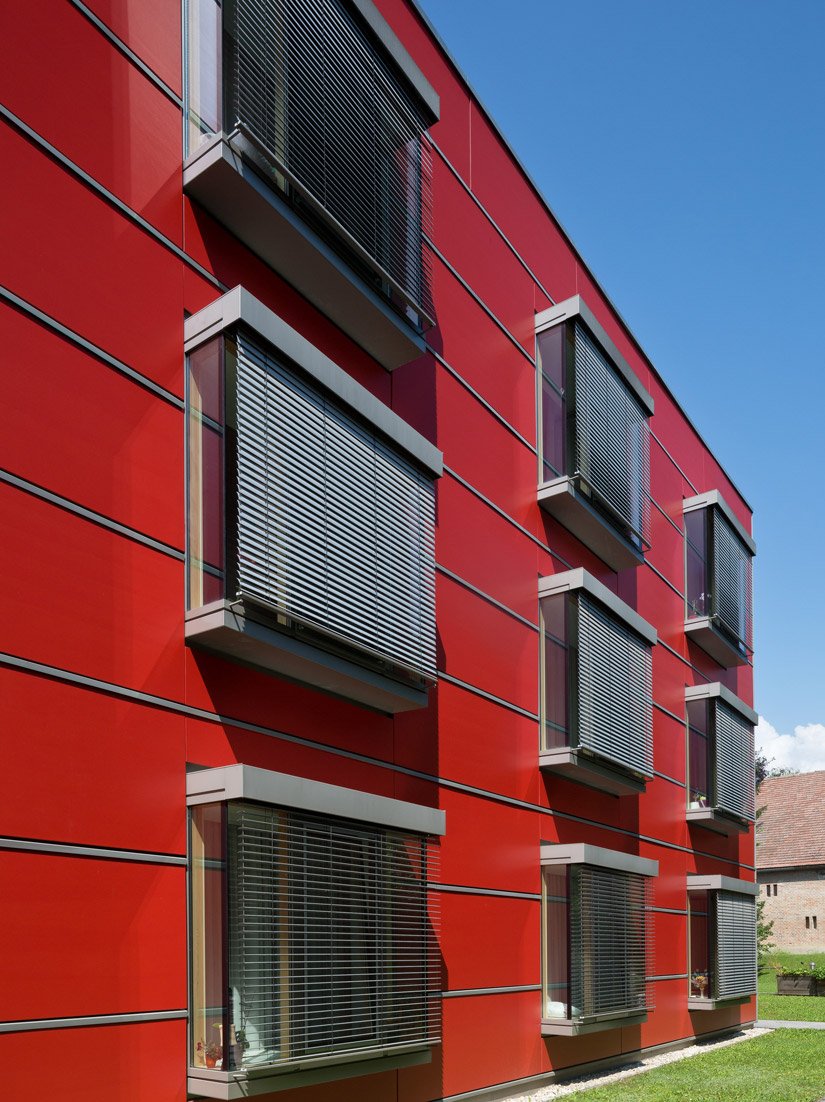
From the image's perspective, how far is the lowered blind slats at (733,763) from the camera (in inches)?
910

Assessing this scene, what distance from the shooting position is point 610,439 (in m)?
17.5

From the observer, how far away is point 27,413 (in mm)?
7738

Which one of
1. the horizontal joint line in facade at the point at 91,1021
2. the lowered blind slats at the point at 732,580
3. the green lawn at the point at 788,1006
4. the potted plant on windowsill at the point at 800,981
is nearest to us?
the horizontal joint line in facade at the point at 91,1021

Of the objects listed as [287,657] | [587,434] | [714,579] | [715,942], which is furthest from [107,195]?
[715,942]

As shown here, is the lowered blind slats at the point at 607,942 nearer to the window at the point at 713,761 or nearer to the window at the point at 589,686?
the window at the point at 589,686

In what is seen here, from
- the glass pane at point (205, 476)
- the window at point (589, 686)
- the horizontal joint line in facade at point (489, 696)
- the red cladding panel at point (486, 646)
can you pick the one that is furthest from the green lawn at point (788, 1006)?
the glass pane at point (205, 476)

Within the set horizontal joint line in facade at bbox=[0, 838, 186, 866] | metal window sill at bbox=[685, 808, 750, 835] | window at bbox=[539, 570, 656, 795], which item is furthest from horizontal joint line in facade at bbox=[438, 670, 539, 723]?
metal window sill at bbox=[685, 808, 750, 835]

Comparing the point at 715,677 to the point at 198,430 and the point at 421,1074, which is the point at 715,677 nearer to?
the point at 421,1074

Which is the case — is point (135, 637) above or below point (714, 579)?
below

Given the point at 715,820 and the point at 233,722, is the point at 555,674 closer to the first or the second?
the point at 233,722

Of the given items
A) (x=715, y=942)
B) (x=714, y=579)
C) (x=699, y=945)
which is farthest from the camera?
(x=714, y=579)

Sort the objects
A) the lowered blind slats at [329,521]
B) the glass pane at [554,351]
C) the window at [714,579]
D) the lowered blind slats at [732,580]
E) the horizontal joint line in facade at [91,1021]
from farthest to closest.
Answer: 1. the lowered blind slats at [732,580]
2. the window at [714,579]
3. the glass pane at [554,351]
4. the lowered blind slats at [329,521]
5. the horizontal joint line in facade at [91,1021]

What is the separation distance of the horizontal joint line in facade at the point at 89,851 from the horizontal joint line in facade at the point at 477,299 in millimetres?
7376

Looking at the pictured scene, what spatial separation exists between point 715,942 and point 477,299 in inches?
515
